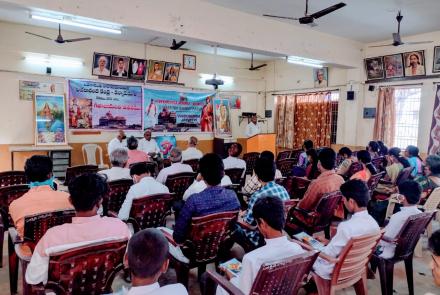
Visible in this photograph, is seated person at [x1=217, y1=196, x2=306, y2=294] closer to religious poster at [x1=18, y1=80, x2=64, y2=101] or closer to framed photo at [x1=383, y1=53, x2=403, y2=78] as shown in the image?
framed photo at [x1=383, y1=53, x2=403, y2=78]

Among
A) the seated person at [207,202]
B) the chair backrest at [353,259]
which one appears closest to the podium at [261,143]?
the seated person at [207,202]

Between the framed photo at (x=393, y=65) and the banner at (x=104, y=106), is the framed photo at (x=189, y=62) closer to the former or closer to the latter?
the banner at (x=104, y=106)

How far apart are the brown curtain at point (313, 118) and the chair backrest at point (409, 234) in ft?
22.5

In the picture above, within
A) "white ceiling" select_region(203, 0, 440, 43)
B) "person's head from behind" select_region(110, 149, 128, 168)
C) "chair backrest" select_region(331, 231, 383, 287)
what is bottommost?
"chair backrest" select_region(331, 231, 383, 287)

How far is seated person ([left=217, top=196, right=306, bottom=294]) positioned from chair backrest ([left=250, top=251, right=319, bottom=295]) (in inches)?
2.8

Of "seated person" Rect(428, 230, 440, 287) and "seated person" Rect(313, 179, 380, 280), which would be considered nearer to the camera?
"seated person" Rect(428, 230, 440, 287)

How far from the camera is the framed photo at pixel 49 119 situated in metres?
7.61

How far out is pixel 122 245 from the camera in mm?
1851

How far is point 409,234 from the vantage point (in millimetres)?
2684

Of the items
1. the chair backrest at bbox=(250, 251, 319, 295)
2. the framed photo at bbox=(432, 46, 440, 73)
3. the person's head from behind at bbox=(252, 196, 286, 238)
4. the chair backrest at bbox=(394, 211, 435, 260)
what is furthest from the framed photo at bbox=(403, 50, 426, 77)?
the chair backrest at bbox=(250, 251, 319, 295)

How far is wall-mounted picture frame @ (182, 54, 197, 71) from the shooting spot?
9.88 meters

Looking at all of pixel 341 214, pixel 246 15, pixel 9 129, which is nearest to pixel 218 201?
pixel 341 214

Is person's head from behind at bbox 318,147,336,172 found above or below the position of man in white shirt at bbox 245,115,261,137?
below

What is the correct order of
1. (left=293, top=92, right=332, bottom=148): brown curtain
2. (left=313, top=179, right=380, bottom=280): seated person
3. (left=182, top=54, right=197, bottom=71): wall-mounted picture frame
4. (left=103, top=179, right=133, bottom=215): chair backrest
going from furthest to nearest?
(left=182, top=54, right=197, bottom=71): wall-mounted picture frame
(left=293, top=92, right=332, bottom=148): brown curtain
(left=103, top=179, right=133, bottom=215): chair backrest
(left=313, top=179, right=380, bottom=280): seated person
